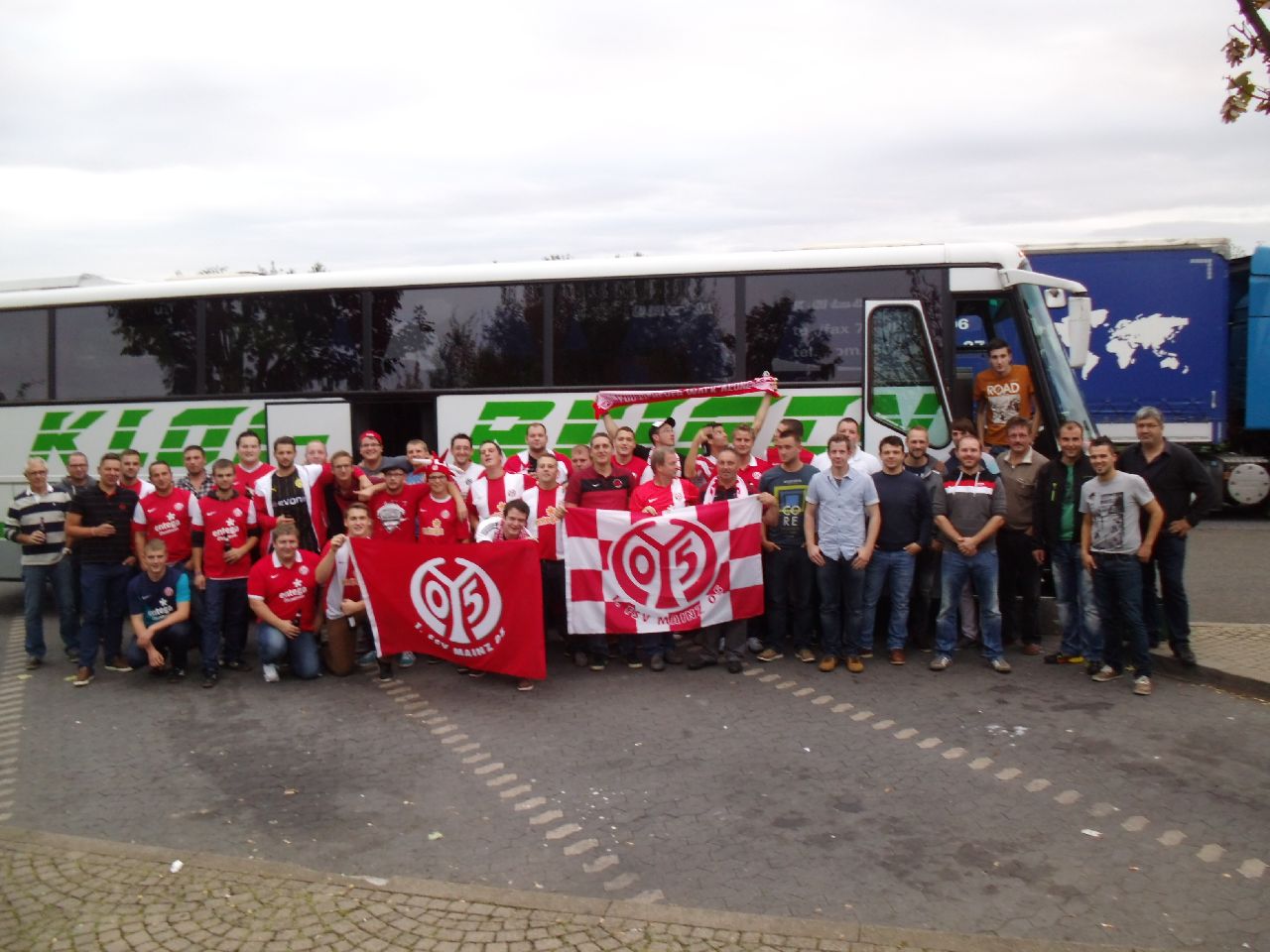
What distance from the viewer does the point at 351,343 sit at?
1093 centimetres

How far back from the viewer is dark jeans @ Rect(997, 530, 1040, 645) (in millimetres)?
8617

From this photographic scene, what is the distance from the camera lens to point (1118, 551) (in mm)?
7672

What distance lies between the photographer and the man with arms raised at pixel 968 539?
8.30 meters

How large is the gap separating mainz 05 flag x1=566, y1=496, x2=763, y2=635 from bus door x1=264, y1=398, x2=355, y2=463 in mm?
3571

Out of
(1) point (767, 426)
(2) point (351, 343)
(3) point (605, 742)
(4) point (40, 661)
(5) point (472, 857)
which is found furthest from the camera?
(2) point (351, 343)

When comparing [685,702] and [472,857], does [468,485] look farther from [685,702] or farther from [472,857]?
[472,857]

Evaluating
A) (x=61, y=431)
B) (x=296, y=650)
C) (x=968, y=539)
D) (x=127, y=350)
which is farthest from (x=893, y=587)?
(x=61, y=431)

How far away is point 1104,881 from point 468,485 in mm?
6410

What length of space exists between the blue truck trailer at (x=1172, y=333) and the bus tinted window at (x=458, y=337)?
9.81 m

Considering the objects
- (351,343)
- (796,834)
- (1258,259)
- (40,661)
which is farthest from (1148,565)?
(1258,259)

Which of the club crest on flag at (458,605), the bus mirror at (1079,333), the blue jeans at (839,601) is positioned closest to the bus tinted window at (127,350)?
the club crest on flag at (458,605)

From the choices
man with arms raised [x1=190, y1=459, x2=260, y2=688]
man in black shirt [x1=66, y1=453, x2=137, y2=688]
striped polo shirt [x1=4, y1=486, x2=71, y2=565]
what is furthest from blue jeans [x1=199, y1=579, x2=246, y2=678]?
striped polo shirt [x1=4, y1=486, x2=71, y2=565]

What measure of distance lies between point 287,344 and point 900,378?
6.53m

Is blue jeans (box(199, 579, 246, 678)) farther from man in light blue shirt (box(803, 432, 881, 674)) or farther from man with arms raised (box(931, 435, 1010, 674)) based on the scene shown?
man with arms raised (box(931, 435, 1010, 674))
